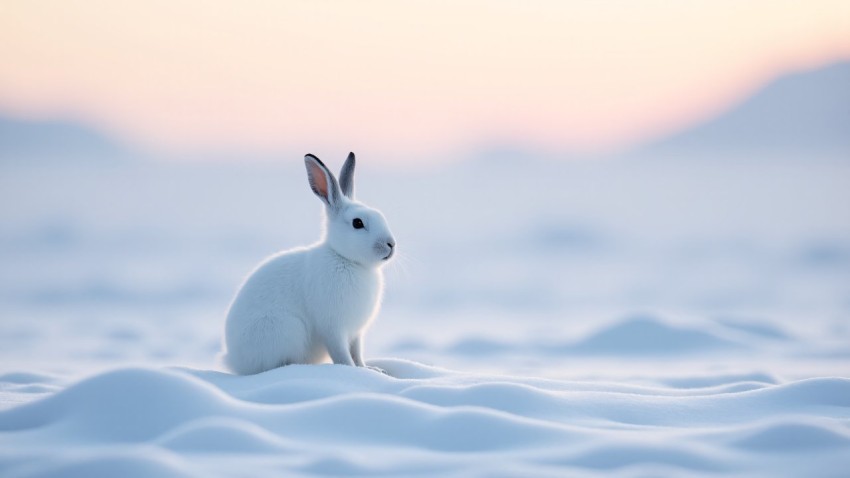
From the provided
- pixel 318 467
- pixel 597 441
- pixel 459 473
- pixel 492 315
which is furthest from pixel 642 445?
pixel 492 315

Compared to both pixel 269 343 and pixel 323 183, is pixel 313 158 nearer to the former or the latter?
pixel 323 183

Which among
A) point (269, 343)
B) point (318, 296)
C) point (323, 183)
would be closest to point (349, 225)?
point (323, 183)

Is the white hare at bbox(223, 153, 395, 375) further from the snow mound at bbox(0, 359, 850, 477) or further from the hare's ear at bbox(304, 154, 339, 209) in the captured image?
the snow mound at bbox(0, 359, 850, 477)

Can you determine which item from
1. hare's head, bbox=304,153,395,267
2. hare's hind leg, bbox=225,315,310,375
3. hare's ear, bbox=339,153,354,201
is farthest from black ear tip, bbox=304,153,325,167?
hare's hind leg, bbox=225,315,310,375

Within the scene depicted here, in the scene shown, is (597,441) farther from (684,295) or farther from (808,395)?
(684,295)

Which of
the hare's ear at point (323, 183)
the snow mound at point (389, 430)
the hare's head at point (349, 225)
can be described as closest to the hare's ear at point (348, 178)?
the hare's head at point (349, 225)

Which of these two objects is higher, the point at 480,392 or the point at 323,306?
the point at 323,306

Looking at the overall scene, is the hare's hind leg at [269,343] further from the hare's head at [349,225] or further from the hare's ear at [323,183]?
the hare's ear at [323,183]
